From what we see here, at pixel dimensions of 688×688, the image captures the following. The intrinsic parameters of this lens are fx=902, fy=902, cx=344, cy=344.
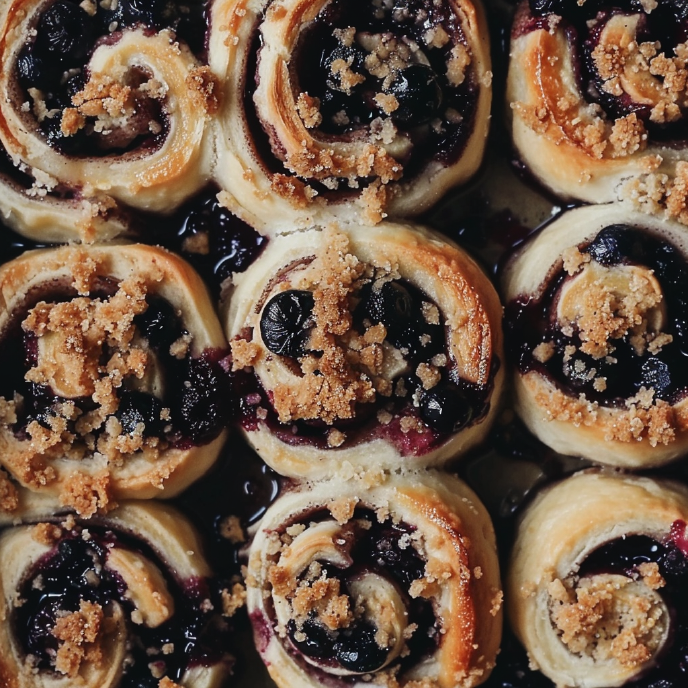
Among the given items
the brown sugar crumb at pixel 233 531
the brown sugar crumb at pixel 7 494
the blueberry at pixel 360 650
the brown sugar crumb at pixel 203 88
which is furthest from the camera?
the brown sugar crumb at pixel 233 531

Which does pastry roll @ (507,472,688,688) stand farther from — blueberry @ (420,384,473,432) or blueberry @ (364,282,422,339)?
blueberry @ (364,282,422,339)

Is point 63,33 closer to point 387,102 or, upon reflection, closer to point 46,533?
point 387,102

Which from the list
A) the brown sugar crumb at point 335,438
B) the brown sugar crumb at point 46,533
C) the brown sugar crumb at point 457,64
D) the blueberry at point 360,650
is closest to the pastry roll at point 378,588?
the blueberry at point 360,650

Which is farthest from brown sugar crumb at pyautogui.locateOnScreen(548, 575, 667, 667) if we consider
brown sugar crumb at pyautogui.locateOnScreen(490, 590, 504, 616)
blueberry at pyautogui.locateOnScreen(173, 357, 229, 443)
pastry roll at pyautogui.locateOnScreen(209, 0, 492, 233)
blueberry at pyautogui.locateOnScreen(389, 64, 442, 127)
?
blueberry at pyautogui.locateOnScreen(389, 64, 442, 127)

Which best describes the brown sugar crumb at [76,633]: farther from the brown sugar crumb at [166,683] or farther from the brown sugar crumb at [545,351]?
the brown sugar crumb at [545,351]

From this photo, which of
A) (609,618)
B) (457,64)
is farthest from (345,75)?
(609,618)

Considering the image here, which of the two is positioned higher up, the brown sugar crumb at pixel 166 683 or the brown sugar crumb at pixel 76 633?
the brown sugar crumb at pixel 76 633
